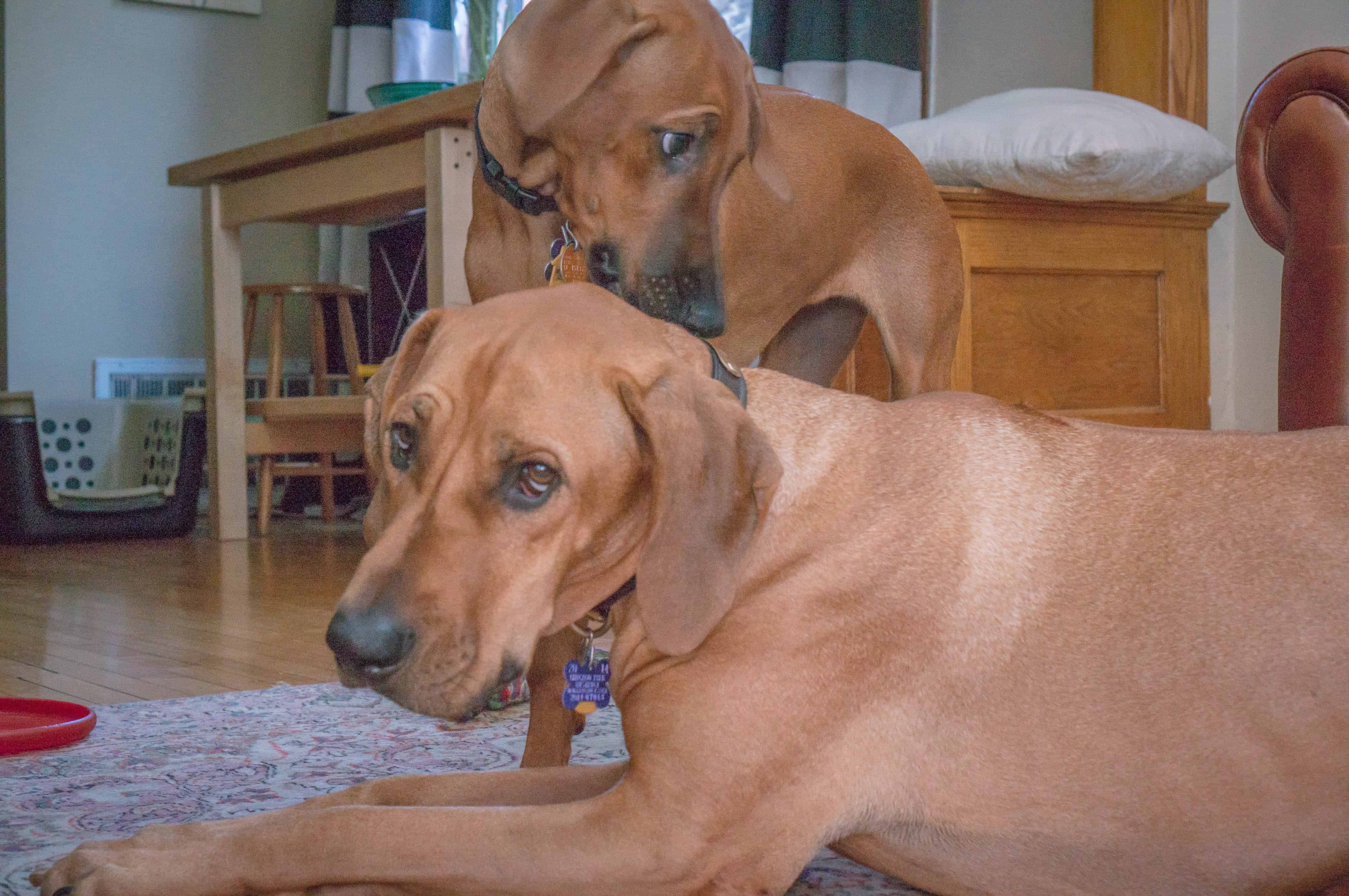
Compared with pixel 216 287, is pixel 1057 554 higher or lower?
lower

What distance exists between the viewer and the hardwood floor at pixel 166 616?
10.5 ft

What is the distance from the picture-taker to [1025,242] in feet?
14.0

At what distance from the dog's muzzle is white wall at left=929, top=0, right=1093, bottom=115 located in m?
3.16

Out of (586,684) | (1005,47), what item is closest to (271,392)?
(1005,47)

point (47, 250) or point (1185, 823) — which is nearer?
point (1185, 823)

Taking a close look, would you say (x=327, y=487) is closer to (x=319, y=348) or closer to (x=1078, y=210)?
(x=319, y=348)

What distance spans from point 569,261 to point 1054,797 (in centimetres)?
164

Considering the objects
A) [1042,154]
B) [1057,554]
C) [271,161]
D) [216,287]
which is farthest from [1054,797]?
[216,287]

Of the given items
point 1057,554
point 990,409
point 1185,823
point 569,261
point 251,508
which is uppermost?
point 569,261

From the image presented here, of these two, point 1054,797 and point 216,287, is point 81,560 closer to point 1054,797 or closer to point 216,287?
point 216,287

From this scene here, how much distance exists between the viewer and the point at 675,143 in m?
2.83

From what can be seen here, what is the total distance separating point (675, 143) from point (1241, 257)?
2873mm

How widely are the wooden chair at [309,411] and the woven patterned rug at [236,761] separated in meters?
3.24

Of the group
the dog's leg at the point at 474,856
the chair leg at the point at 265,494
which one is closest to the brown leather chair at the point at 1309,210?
the dog's leg at the point at 474,856
